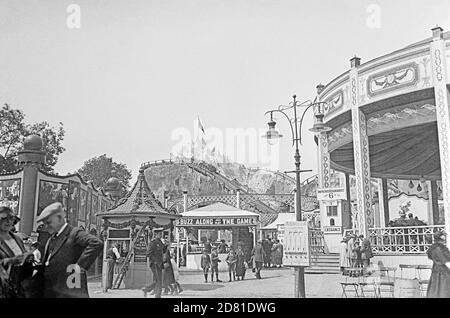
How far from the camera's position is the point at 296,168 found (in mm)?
5805

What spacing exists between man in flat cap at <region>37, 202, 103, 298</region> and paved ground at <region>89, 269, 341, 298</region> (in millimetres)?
596

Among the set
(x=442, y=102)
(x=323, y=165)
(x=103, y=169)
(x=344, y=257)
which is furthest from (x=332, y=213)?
(x=103, y=169)

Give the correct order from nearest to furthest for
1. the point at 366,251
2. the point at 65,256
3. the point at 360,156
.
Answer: the point at 65,256 → the point at 366,251 → the point at 360,156

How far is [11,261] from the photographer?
4.14 meters

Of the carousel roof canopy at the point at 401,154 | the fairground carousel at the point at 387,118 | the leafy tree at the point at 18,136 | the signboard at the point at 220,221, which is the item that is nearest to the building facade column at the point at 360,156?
the fairground carousel at the point at 387,118

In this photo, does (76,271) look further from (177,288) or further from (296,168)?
(296,168)

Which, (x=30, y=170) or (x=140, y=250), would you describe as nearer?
(x=140, y=250)

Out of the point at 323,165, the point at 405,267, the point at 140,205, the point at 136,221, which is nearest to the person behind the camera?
the point at 405,267

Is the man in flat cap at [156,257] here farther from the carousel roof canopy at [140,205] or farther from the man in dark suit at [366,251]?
the man in dark suit at [366,251]

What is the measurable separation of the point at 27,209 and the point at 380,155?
787cm

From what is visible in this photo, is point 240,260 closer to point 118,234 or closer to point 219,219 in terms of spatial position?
point 219,219

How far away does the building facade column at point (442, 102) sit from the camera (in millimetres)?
6863

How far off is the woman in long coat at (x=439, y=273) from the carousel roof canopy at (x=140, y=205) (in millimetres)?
3454

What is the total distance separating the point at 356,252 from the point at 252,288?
2.15 m
